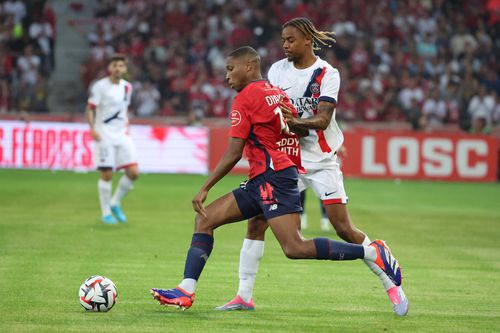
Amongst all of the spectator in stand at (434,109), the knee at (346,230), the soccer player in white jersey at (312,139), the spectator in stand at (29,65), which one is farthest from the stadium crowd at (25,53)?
the knee at (346,230)

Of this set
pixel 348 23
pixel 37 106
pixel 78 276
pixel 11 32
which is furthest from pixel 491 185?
pixel 78 276

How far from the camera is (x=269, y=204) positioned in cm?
793

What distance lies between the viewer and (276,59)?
3123 centimetres

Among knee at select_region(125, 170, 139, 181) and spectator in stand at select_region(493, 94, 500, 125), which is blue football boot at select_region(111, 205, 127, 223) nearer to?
knee at select_region(125, 170, 139, 181)

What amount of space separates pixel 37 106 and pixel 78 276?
768 inches

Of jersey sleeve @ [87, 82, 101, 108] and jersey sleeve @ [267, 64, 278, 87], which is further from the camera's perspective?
jersey sleeve @ [87, 82, 101, 108]

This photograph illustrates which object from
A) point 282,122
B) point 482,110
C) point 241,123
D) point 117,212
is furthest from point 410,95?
point 241,123

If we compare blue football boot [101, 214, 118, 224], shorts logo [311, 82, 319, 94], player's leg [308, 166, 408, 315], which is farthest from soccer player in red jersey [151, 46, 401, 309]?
blue football boot [101, 214, 118, 224]

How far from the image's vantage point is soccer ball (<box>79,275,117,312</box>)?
7.96 metres

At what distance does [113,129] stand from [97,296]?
8.51 meters

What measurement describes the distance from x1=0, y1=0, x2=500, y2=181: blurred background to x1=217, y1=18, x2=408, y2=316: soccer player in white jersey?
1767 centimetres

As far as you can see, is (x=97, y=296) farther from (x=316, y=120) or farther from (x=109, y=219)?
(x=109, y=219)

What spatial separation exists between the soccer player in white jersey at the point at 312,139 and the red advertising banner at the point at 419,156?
1789 cm

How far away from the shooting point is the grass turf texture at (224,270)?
25.6 ft
